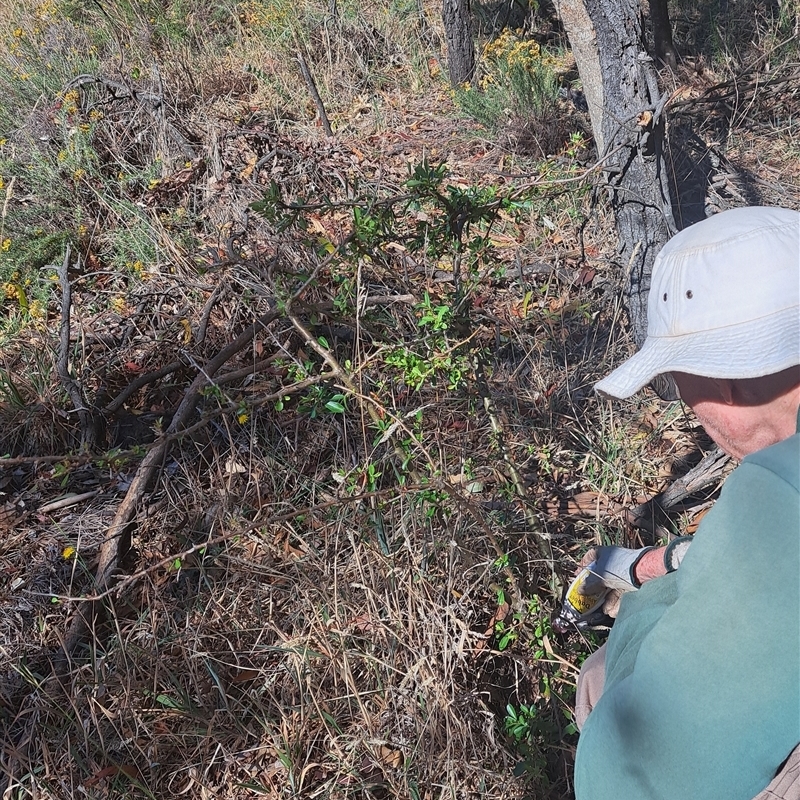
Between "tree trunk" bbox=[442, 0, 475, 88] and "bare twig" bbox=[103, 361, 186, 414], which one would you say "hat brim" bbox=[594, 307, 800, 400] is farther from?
"tree trunk" bbox=[442, 0, 475, 88]

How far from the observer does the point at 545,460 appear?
2.90 meters

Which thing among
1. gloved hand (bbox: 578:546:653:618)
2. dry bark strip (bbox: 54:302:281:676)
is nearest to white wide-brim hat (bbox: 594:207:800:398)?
gloved hand (bbox: 578:546:653:618)

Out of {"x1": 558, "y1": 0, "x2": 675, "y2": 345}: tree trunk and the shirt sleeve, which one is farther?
{"x1": 558, "y1": 0, "x2": 675, "y2": 345}: tree trunk

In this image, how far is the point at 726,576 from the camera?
1.09 meters

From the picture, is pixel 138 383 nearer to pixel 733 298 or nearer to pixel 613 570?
pixel 613 570

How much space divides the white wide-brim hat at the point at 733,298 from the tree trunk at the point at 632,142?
1.76 m

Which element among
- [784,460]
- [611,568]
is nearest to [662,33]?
[611,568]

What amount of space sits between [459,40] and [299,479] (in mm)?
4591

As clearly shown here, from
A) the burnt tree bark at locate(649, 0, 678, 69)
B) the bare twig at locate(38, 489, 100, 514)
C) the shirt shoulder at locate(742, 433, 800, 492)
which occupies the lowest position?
the bare twig at locate(38, 489, 100, 514)

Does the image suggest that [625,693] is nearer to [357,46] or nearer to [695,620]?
[695,620]

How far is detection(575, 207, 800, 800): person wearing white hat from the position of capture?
1.06 meters

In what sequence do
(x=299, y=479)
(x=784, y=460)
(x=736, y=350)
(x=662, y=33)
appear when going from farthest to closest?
1. (x=662, y=33)
2. (x=299, y=479)
3. (x=736, y=350)
4. (x=784, y=460)

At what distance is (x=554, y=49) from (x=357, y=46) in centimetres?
173

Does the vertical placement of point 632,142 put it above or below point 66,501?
above
